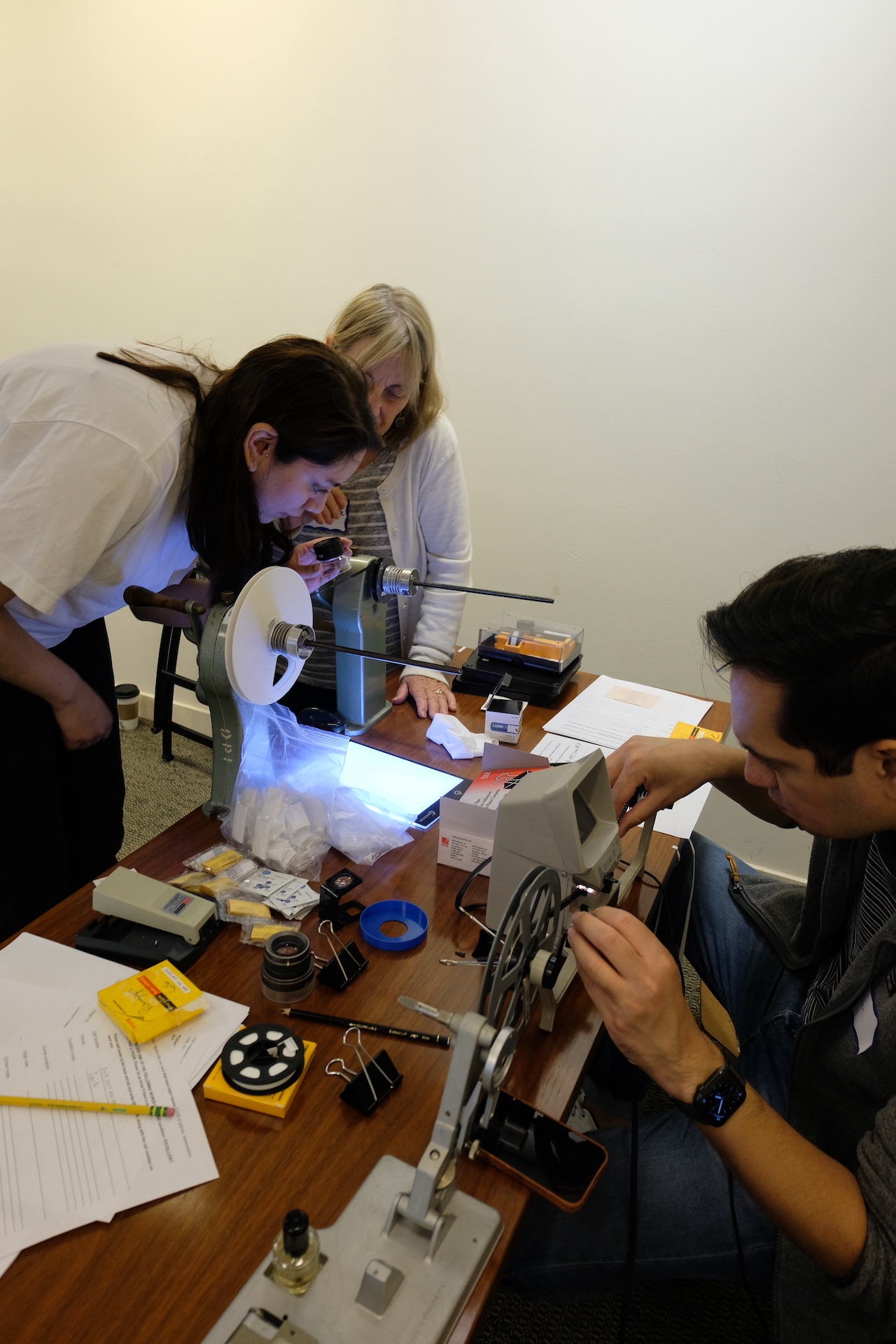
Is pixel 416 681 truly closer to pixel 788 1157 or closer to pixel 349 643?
pixel 349 643

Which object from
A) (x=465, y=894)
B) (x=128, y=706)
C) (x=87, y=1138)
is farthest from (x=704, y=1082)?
(x=128, y=706)

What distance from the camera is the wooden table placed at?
2.02 feet

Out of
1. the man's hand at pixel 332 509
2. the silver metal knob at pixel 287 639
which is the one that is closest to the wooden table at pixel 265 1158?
the silver metal knob at pixel 287 639

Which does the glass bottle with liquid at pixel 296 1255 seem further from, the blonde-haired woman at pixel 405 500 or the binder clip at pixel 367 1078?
the blonde-haired woman at pixel 405 500

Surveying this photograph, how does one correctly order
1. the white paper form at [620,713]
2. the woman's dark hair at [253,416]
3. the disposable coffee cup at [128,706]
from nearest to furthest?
the woman's dark hair at [253,416] < the white paper form at [620,713] < the disposable coffee cup at [128,706]

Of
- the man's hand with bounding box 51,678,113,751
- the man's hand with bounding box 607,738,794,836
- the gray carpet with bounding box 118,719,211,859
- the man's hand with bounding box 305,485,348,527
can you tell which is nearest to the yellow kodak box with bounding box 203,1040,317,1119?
the man's hand with bounding box 607,738,794,836

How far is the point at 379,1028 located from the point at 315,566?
0.91 m

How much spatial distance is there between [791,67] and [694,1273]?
2557 millimetres

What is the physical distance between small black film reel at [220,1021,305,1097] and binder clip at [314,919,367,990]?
0.09 metres

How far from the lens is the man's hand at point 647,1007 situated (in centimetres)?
82

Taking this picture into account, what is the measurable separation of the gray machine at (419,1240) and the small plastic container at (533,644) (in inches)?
45.1

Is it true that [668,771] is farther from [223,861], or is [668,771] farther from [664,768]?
[223,861]

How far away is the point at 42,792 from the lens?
4.51ft

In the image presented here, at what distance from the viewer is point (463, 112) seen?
2279 millimetres
